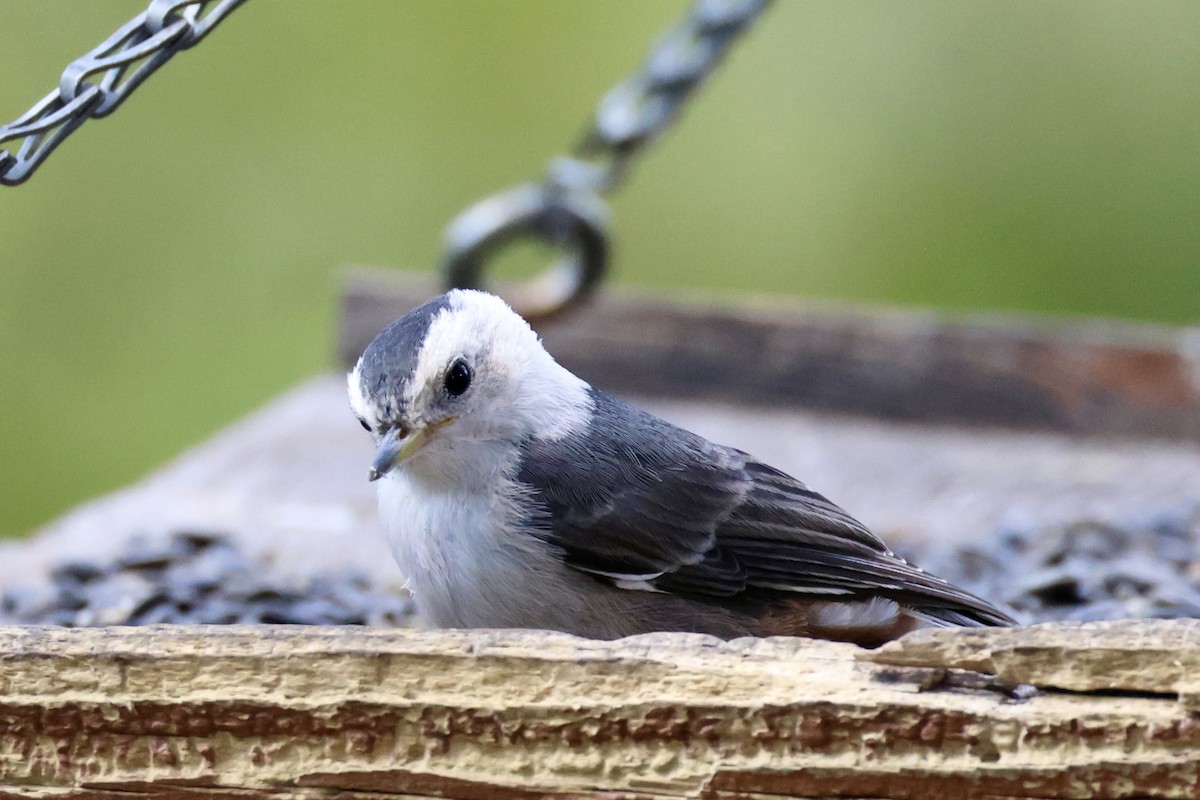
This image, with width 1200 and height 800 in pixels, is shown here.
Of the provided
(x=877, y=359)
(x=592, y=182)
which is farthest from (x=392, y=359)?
(x=877, y=359)

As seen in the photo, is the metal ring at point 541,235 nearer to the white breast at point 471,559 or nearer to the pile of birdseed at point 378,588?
the pile of birdseed at point 378,588

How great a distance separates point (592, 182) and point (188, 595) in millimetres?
1248

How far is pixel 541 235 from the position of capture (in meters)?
3.10

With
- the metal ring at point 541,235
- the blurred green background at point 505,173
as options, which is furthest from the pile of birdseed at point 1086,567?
the blurred green background at point 505,173

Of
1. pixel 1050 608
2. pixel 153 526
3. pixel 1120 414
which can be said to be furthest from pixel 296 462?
pixel 1120 414

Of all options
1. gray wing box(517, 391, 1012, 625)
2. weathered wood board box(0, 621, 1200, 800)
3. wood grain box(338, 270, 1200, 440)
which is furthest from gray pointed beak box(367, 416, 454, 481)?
wood grain box(338, 270, 1200, 440)

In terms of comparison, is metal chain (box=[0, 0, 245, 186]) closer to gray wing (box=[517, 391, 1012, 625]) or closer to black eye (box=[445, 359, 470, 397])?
black eye (box=[445, 359, 470, 397])

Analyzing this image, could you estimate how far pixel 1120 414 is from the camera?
3354 mm

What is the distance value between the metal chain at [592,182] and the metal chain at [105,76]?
4.06 ft

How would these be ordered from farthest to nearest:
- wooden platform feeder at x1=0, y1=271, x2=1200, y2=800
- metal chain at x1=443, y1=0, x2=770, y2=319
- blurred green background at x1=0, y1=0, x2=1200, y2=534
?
blurred green background at x1=0, y1=0, x2=1200, y2=534, metal chain at x1=443, y1=0, x2=770, y2=319, wooden platform feeder at x1=0, y1=271, x2=1200, y2=800

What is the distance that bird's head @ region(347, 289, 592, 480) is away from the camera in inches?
67.1

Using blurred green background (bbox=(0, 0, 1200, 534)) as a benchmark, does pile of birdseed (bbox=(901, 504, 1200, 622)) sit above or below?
below

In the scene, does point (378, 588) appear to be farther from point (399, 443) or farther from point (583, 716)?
point (583, 716)

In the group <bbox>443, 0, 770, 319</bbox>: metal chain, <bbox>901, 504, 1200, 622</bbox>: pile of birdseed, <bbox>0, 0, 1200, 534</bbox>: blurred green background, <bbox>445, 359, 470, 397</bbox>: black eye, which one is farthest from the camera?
<bbox>0, 0, 1200, 534</bbox>: blurred green background
